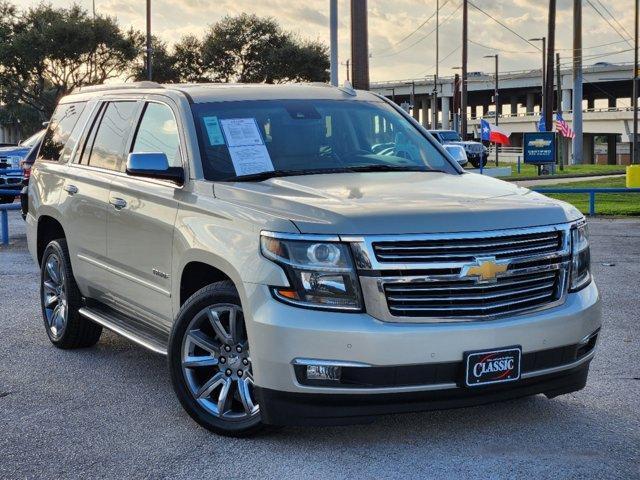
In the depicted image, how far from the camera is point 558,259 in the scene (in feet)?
17.0

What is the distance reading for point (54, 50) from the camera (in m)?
53.2

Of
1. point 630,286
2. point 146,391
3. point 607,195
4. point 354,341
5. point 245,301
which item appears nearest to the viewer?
point 354,341

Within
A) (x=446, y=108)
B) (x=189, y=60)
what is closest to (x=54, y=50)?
(x=189, y=60)

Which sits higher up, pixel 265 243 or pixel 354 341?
pixel 265 243

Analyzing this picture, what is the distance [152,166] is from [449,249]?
1.93 metres

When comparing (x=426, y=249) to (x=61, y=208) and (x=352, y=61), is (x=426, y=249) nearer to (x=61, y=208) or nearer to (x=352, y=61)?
(x=61, y=208)

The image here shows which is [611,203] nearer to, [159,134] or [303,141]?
[303,141]

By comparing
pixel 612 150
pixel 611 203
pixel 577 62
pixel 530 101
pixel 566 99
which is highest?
pixel 577 62

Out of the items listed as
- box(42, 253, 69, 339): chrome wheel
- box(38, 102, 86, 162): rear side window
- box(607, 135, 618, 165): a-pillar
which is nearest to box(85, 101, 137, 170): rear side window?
box(38, 102, 86, 162): rear side window

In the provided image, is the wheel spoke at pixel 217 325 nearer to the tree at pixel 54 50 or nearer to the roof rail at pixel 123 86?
the roof rail at pixel 123 86

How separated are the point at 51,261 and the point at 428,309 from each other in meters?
4.02

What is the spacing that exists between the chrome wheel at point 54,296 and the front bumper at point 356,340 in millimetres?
3070

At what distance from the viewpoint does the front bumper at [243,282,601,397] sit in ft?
15.3

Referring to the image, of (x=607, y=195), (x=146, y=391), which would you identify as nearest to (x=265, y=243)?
(x=146, y=391)
